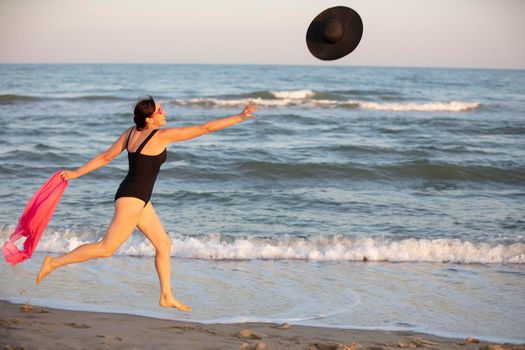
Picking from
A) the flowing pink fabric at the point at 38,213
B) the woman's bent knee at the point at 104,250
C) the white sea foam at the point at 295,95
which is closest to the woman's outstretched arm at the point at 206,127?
the woman's bent knee at the point at 104,250

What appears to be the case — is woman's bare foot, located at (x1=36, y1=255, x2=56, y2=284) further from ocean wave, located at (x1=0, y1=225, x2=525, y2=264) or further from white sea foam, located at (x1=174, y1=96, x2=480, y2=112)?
white sea foam, located at (x1=174, y1=96, x2=480, y2=112)

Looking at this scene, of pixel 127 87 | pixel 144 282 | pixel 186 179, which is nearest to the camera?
pixel 144 282

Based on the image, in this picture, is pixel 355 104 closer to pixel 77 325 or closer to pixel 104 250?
pixel 77 325

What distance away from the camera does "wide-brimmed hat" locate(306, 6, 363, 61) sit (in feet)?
22.7

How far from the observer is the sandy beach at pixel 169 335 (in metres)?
4.90

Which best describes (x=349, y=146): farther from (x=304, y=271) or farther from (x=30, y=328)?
(x=30, y=328)

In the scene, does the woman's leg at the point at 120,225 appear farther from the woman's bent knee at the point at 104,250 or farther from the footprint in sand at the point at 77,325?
the footprint in sand at the point at 77,325

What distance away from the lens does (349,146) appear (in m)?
17.6

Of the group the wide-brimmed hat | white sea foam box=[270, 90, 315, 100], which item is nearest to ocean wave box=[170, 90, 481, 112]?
white sea foam box=[270, 90, 315, 100]

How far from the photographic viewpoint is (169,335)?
17.3 feet

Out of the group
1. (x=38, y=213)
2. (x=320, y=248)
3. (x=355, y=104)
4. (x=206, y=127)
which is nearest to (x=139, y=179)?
(x=206, y=127)

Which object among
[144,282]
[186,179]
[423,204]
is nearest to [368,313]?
[144,282]

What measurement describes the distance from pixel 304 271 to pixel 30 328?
3392 mm

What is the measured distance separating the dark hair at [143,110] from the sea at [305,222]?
1810 millimetres
